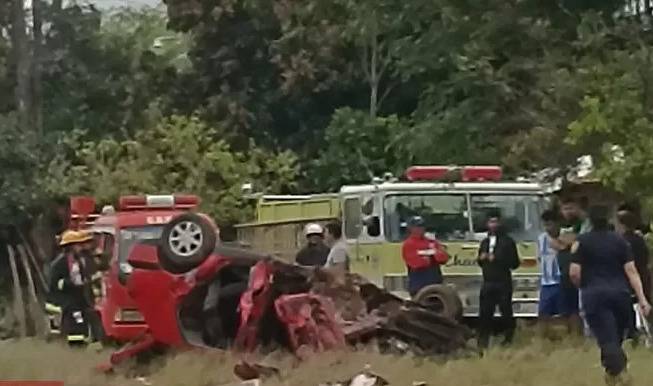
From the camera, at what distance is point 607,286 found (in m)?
13.7


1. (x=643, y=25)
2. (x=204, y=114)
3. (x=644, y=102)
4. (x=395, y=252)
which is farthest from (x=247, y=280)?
(x=204, y=114)

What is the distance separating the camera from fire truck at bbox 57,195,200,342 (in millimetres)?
18250

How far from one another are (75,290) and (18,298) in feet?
35.7

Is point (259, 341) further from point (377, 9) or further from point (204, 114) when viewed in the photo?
point (204, 114)

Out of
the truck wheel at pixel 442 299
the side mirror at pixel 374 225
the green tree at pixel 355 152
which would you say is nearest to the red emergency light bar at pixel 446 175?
the side mirror at pixel 374 225

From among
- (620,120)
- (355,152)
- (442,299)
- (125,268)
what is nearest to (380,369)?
(442,299)

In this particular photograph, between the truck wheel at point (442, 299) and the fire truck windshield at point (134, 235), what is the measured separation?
341cm

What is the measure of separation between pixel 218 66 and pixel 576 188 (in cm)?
1734

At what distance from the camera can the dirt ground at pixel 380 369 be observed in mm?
14422

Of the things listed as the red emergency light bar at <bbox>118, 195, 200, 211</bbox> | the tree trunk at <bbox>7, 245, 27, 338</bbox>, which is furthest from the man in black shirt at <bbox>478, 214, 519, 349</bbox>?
the tree trunk at <bbox>7, 245, 27, 338</bbox>

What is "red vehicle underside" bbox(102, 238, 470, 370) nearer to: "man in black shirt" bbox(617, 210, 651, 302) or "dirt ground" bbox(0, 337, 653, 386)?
"dirt ground" bbox(0, 337, 653, 386)

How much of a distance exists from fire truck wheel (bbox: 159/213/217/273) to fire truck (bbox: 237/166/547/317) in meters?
5.16

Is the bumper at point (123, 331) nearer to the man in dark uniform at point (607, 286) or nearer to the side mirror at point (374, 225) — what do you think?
the side mirror at point (374, 225)

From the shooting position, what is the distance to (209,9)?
41125mm
